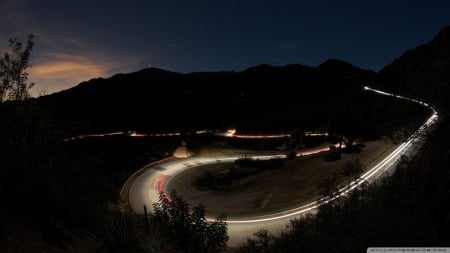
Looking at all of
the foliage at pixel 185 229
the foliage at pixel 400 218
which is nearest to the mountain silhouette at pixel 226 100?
the foliage at pixel 400 218

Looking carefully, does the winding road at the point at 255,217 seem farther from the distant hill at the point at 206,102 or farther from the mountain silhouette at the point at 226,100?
the distant hill at the point at 206,102

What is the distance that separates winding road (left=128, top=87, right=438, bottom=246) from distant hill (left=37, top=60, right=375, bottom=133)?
4350 cm

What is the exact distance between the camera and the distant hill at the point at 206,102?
3925 inches

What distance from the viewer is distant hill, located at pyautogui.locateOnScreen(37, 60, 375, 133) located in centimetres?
9969

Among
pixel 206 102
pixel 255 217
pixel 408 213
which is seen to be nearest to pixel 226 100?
pixel 206 102

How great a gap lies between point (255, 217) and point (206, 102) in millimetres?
120067

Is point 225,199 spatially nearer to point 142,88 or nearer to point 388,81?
point 388,81

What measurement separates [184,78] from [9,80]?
7228 inches

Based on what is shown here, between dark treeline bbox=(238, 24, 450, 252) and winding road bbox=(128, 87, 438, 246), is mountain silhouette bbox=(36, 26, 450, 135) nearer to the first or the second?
winding road bbox=(128, 87, 438, 246)

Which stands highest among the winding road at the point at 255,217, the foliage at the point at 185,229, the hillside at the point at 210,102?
the hillside at the point at 210,102

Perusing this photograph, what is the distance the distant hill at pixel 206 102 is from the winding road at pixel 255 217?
43503 millimetres

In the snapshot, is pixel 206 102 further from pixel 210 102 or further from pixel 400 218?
pixel 400 218

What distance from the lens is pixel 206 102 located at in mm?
141500

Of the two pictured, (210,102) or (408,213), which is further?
(210,102)
